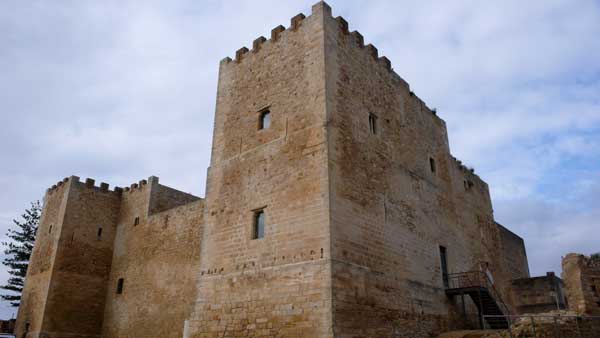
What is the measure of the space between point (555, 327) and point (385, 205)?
179 inches

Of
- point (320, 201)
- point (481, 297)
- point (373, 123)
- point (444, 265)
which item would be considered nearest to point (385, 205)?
point (373, 123)

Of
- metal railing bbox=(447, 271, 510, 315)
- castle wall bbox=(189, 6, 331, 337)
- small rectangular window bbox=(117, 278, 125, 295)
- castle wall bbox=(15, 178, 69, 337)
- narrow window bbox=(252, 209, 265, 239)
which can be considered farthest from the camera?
small rectangular window bbox=(117, 278, 125, 295)

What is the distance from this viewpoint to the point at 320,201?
10.4m

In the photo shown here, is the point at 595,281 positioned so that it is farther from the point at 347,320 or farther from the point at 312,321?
the point at 312,321

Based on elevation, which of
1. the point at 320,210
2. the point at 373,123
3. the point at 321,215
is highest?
the point at 373,123

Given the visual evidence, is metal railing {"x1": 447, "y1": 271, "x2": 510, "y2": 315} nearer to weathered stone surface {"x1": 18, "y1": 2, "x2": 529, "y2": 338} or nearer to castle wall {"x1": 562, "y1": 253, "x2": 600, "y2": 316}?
weathered stone surface {"x1": 18, "y1": 2, "x2": 529, "y2": 338}

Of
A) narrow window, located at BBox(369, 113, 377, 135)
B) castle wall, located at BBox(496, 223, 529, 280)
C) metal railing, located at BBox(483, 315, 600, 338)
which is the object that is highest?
narrow window, located at BBox(369, 113, 377, 135)

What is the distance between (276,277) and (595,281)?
7.08 m

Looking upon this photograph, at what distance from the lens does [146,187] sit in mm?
21859

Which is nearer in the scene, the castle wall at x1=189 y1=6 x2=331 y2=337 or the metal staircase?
the castle wall at x1=189 y1=6 x2=331 y2=337

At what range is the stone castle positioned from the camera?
10.3m

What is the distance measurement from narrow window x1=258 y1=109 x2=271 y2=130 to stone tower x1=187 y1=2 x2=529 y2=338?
0.03 metres

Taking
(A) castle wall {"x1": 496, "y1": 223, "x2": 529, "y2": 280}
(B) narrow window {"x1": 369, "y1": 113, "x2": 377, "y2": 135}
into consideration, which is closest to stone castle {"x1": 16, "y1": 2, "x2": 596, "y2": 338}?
(B) narrow window {"x1": 369, "y1": 113, "x2": 377, "y2": 135}

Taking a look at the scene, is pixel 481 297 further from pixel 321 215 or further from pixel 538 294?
pixel 321 215
